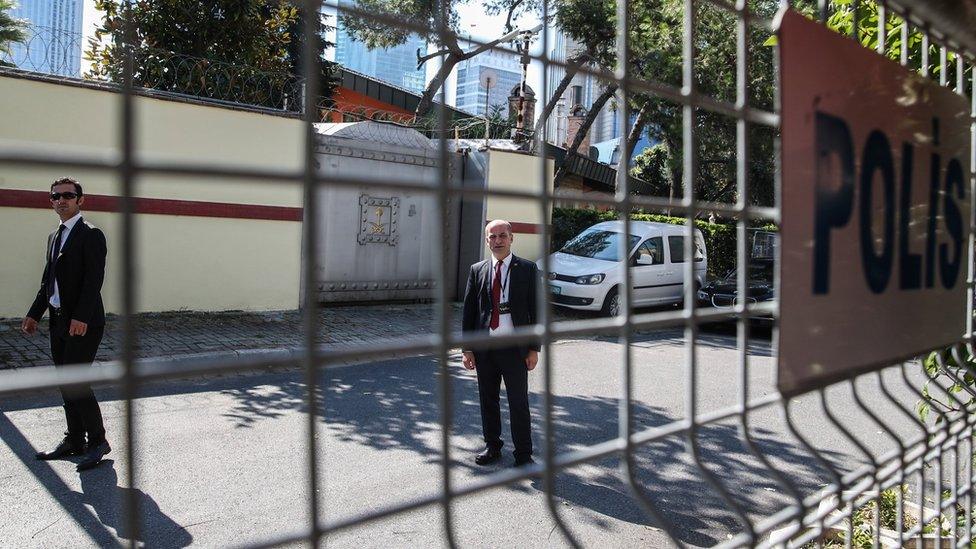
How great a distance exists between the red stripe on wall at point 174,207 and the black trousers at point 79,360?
2819mm

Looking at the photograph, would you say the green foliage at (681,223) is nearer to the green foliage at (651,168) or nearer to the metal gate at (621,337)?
the green foliage at (651,168)

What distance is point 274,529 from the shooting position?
347 centimetres

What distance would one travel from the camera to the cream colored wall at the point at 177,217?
7.62 meters

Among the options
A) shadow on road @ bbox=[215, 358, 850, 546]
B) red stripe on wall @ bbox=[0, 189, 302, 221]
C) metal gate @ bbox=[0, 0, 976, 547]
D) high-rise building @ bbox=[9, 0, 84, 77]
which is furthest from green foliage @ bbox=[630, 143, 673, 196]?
metal gate @ bbox=[0, 0, 976, 547]

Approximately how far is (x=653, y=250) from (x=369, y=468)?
835 cm

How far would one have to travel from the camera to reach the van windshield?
11406mm

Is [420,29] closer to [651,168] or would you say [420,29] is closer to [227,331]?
[227,331]

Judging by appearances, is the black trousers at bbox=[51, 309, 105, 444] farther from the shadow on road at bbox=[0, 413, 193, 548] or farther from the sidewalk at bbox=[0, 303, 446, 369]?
the sidewalk at bbox=[0, 303, 446, 369]

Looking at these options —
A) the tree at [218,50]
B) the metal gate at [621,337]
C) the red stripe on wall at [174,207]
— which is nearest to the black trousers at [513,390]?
the metal gate at [621,337]

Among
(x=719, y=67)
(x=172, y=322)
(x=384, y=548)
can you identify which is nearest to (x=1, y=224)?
(x=172, y=322)

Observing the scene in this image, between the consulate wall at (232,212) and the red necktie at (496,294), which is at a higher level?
the consulate wall at (232,212)

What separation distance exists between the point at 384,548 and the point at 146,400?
3.21 meters

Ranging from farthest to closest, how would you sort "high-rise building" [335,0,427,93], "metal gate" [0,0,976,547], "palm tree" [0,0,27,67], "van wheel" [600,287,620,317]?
"van wheel" [600,287,620,317] < "palm tree" [0,0,27,67] < "high-rise building" [335,0,427,93] < "metal gate" [0,0,976,547]

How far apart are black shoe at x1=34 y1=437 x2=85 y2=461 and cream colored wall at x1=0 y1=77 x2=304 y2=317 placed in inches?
102
